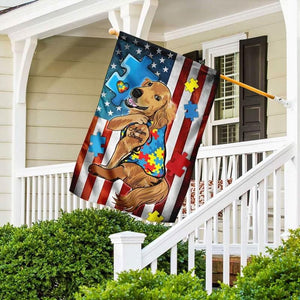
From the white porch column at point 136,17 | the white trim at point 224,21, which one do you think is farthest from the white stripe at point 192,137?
the white trim at point 224,21

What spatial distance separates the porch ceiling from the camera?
10.5 meters

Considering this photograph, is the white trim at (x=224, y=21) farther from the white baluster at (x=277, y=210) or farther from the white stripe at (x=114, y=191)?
the white stripe at (x=114, y=191)

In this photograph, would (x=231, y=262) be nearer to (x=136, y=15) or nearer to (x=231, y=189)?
(x=231, y=189)

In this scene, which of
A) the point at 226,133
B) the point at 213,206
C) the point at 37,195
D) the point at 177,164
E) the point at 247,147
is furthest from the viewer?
the point at 37,195

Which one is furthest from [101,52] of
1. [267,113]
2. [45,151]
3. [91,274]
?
[91,274]

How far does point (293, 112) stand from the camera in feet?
24.5

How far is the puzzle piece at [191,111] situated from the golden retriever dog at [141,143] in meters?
0.11

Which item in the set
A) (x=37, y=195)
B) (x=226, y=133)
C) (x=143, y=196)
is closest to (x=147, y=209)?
(x=143, y=196)

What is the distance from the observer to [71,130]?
12391mm

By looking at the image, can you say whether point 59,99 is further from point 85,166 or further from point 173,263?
point 173,263

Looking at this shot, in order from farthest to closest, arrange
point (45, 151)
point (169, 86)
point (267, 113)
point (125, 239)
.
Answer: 1. point (45, 151)
2. point (267, 113)
3. point (169, 86)
4. point (125, 239)

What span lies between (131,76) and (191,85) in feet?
1.66

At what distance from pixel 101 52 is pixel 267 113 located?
9.65 feet

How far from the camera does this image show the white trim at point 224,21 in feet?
35.4
